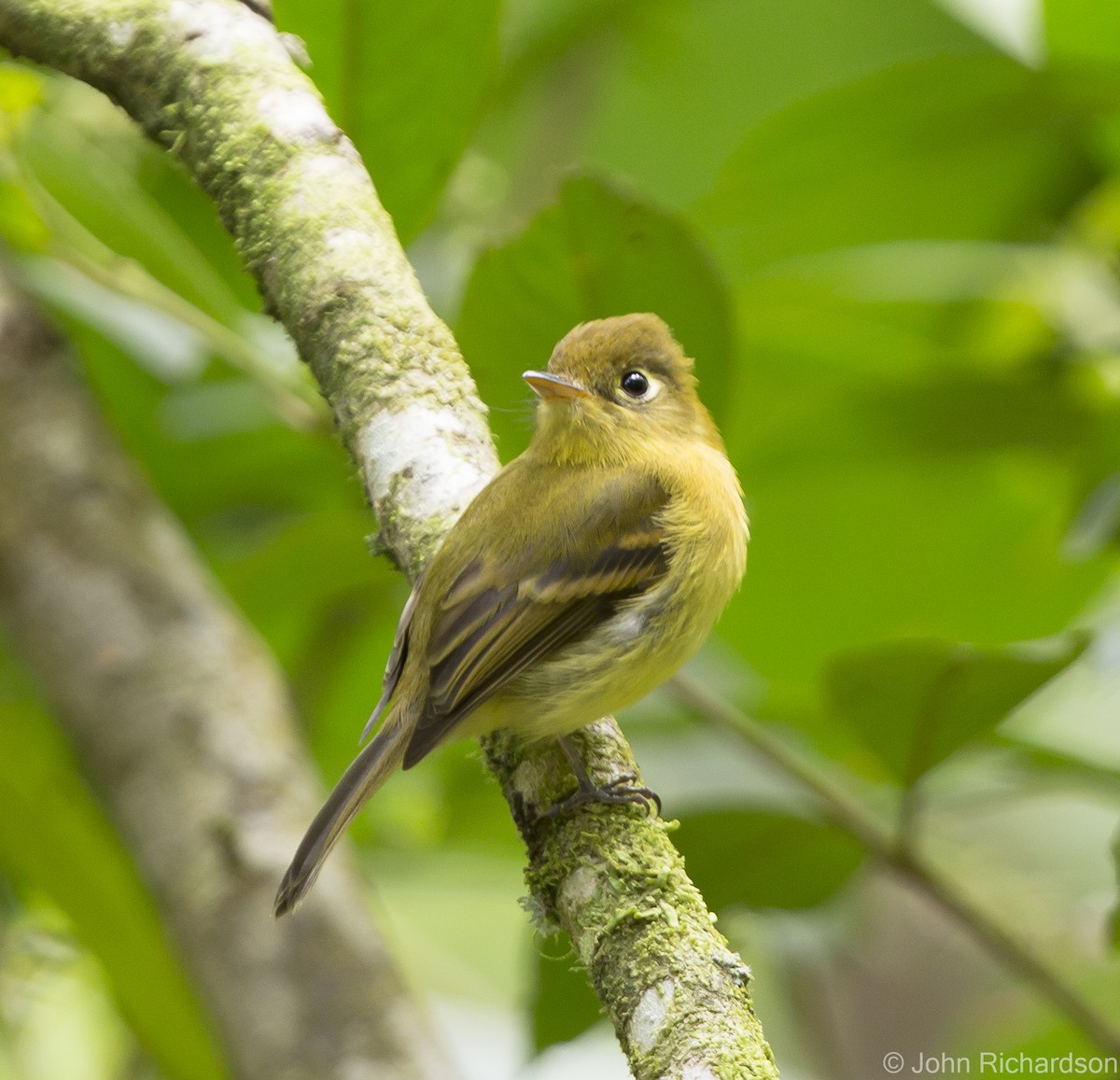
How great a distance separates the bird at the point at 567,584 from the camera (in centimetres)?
238

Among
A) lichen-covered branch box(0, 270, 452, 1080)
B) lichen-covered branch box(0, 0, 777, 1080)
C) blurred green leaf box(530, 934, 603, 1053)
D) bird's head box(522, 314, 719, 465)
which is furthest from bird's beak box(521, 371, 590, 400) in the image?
blurred green leaf box(530, 934, 603, 1053)

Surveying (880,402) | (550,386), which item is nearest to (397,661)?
(550,386)

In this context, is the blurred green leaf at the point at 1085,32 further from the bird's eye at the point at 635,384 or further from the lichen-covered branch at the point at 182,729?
the lichen-covered branch at the point at 182,729

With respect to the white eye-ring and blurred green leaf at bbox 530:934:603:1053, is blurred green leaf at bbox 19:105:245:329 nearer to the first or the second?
the white eye-ring

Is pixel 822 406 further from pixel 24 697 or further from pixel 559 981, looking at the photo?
pixel 24 697

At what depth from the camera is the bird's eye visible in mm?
3123

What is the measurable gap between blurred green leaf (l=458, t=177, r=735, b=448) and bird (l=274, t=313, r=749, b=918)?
0.09m

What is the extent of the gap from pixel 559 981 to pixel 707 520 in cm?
90

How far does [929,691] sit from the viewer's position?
2426 mm

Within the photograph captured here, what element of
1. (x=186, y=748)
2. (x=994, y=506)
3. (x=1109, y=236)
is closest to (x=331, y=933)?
(x=186, y=748)

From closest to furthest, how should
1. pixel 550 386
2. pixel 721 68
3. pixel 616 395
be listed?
pixel 550 386
pixel 616 395
pixel 721 68

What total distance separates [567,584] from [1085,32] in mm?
1477

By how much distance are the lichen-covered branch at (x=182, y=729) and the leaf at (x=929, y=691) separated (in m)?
1.07

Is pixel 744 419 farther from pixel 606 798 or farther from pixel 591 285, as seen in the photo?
pixel 606 798
